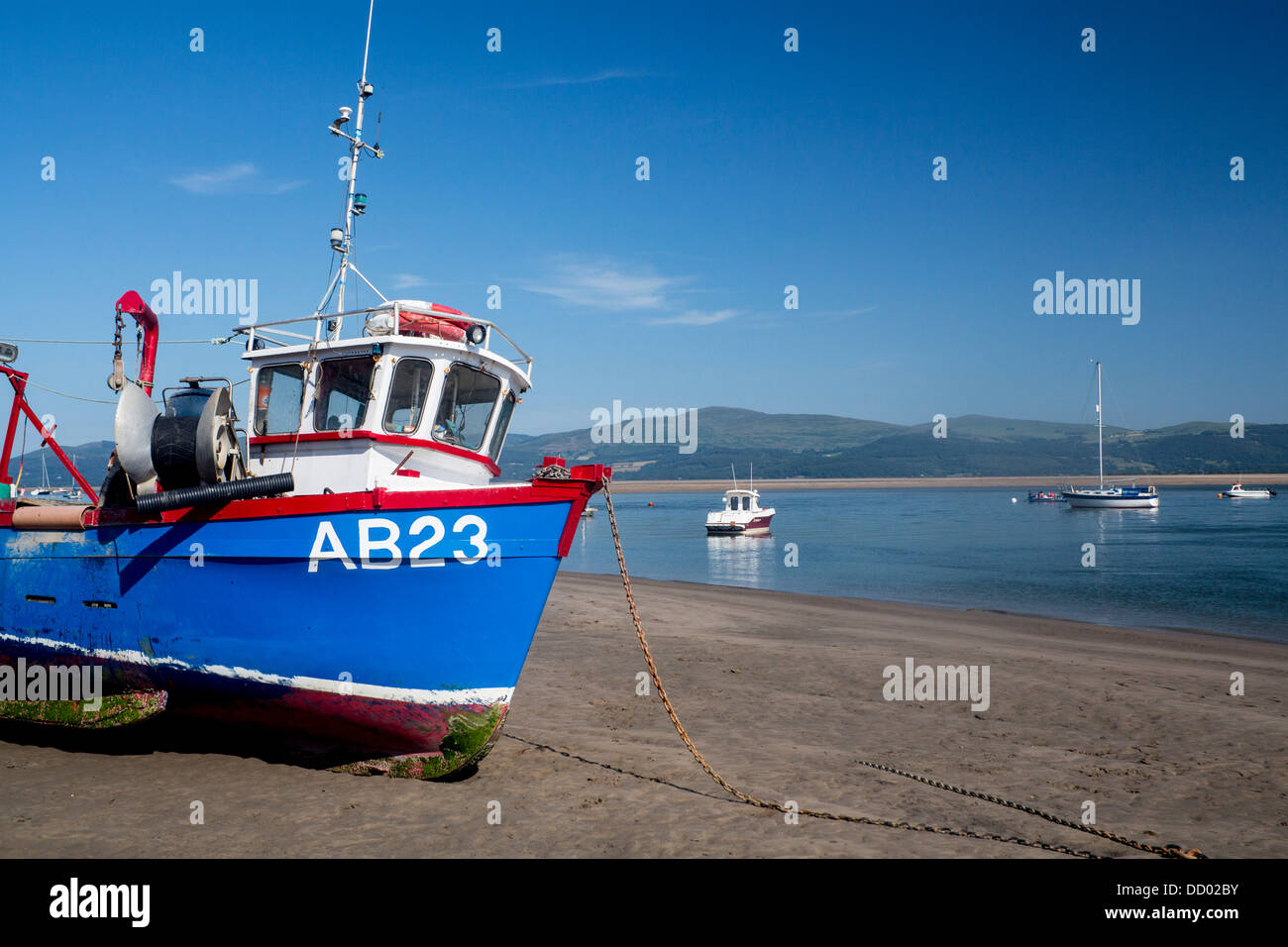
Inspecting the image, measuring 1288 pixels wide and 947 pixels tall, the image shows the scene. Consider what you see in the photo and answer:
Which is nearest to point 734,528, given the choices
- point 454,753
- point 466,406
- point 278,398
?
point 466,406

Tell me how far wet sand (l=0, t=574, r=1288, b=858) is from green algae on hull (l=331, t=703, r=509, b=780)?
0.43ft

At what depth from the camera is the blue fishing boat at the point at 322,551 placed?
22.3 ft

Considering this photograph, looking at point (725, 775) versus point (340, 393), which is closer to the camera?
point (725, 775)

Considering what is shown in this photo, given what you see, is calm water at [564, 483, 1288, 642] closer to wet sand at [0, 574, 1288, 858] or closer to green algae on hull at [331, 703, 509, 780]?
wet sand at [0, 574, 1288, 858]

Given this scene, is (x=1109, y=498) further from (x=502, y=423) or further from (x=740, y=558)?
(x=502, y=423)

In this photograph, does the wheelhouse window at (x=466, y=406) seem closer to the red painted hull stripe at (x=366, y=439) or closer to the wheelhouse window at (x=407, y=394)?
the red painted hull stripe at (x=366, y=439)

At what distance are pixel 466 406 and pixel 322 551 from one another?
2.38 meters

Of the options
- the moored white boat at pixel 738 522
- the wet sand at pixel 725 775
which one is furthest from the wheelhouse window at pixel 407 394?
the moored white boat at pixel 738 522

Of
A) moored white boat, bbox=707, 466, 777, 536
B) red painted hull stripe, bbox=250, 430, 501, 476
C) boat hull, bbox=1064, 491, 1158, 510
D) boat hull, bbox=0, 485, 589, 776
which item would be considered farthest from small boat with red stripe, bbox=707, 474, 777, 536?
boat hull, bbox=1064, 491, 1158, 510

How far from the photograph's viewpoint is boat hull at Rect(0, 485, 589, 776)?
6.76 m

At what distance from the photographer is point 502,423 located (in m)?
9.31

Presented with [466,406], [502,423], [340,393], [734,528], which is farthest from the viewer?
Result: [734,528]
